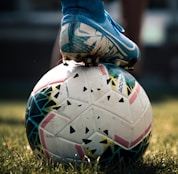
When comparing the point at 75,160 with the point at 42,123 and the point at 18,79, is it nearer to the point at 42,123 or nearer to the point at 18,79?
the point at 42,123

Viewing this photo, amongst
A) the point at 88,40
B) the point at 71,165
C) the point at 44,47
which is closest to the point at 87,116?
the point at 71,165

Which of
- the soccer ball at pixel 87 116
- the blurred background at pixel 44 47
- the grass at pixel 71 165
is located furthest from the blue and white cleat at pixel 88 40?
the blurred background at pixel 44 47

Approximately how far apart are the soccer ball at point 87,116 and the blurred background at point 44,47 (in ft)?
41.2

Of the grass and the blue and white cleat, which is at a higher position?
the blue and white cleat

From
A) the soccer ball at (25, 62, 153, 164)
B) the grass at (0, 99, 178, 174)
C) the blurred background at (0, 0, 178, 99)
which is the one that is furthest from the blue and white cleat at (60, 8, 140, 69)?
the blurred background at (0, 0, 178, 99)

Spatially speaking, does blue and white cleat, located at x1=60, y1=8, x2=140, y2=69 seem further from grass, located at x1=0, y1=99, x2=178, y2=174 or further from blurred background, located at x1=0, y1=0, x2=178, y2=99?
blurred background, located at x1=0, y1=0, x2=178, y2=99

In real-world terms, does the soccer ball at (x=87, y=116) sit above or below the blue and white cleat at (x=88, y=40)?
below

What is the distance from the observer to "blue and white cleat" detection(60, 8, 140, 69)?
2.63 m

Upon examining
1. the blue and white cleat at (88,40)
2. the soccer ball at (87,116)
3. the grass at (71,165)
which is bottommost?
the grass at (71,165)

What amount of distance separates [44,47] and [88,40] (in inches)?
547

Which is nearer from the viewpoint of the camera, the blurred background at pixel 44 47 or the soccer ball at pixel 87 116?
the soccer ball at pixel 87 116

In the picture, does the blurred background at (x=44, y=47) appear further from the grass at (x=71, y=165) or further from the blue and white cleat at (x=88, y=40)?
the blue and white cleat at (x=88, y=40)

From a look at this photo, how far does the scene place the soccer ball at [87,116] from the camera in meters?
2.62

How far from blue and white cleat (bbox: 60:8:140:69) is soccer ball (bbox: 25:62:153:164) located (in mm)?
67
